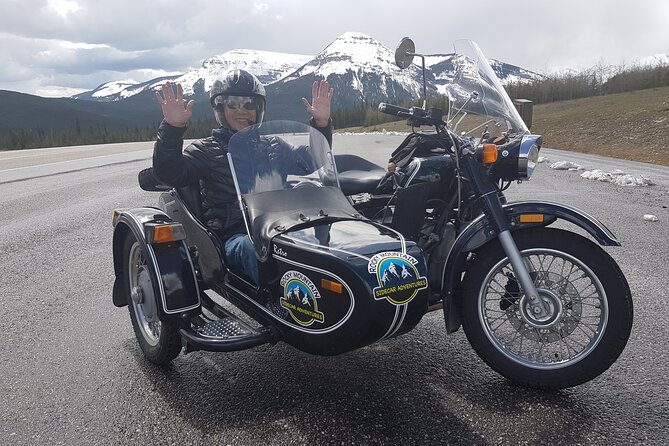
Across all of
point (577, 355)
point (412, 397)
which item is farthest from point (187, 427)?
point (577, 355)

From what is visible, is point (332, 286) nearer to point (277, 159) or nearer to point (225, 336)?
point (225, 336)

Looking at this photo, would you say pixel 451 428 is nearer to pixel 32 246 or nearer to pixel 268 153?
pixel 268 153

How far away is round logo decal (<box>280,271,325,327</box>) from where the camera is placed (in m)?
2.59

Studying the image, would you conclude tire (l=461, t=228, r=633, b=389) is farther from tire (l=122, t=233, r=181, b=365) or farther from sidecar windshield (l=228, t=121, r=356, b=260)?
tire (l=122, t=233, r=181, b=365)

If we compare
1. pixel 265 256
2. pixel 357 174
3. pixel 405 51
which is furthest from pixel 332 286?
pixel 357 174

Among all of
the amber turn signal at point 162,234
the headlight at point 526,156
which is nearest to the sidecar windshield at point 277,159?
the amber turn signal at point 162,234

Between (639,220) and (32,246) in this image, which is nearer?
(32,246)

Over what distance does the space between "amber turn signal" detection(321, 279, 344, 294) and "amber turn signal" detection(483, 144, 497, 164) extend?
1.16 metres

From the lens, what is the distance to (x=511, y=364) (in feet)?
9.62

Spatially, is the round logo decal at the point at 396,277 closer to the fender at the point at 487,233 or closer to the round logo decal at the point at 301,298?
the round logo decal at the point at 301,298

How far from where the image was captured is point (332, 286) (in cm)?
249

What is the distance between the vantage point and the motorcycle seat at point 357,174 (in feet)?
13.3

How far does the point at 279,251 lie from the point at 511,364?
140 centimetres

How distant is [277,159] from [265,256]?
73 cm
